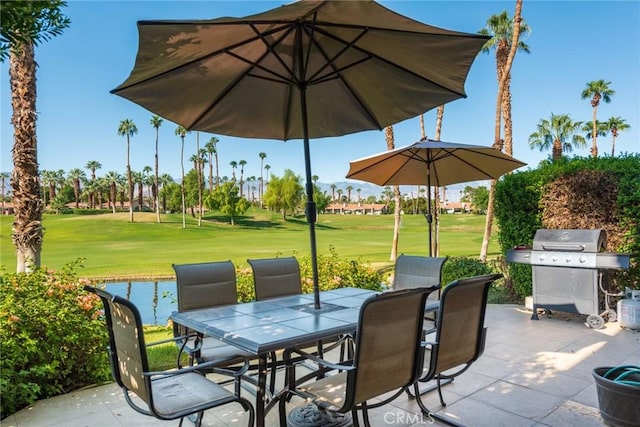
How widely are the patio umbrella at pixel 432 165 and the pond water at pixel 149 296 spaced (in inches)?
239

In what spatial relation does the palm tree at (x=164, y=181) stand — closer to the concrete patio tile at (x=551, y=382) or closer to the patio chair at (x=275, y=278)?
the patio chair at (x=275, y=278)

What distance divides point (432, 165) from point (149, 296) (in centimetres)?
1084

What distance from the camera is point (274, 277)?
356cm

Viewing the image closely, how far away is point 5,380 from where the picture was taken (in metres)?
2.60

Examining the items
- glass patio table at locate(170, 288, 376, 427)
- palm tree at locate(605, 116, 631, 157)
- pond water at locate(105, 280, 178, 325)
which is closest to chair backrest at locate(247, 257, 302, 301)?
glass patio table at locate(170, 288, 376, 427)

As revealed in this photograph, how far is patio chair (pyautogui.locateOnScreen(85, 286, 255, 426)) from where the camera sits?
1.84 metres

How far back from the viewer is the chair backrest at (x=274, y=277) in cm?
348

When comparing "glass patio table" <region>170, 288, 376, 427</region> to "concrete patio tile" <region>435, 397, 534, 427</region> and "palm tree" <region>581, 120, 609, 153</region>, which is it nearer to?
"concrete patio tile" <region>435, 397, 534, 427</region>

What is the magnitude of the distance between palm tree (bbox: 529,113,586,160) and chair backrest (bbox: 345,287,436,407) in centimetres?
3208

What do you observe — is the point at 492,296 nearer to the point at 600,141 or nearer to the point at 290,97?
the point at 290,97

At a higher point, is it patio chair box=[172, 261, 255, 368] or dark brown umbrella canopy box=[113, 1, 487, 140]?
dark brown umbrella canopy box=[113, 1, 487, 140]

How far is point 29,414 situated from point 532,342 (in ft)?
14.4

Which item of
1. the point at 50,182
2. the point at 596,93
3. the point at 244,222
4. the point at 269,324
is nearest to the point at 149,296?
the point at 269,324

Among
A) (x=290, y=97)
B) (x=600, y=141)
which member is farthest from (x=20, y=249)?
(x=600, y=141)
